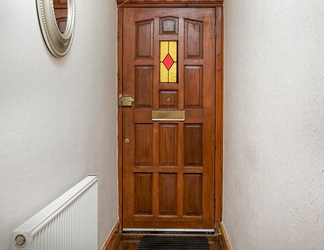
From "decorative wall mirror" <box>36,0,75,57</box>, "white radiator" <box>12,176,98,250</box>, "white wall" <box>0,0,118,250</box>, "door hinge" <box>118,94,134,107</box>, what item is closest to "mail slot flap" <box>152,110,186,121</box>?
"door hinge" <box>118,94,134,107</box>

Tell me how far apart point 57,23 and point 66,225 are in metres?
0.91

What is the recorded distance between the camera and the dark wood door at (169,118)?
3.46m

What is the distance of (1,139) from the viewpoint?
123 centimetres

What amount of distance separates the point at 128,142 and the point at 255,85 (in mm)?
1770

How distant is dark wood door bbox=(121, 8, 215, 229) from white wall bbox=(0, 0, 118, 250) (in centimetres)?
61

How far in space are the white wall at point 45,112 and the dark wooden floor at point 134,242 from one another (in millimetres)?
438

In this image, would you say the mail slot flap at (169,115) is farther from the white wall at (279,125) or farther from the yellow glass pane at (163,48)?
the white wall at (279,125)

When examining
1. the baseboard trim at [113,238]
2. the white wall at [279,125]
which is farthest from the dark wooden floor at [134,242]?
the white wall at [279,125]

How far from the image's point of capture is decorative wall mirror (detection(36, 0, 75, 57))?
→ 1.58 meters

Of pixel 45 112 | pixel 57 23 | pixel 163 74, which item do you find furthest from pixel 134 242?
pixel 57 23

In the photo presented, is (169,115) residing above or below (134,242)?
A: above

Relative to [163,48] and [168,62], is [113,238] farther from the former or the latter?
[163,48]

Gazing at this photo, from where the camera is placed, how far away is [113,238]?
3.22 metres

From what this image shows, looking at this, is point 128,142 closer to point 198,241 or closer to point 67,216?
point 198,241
